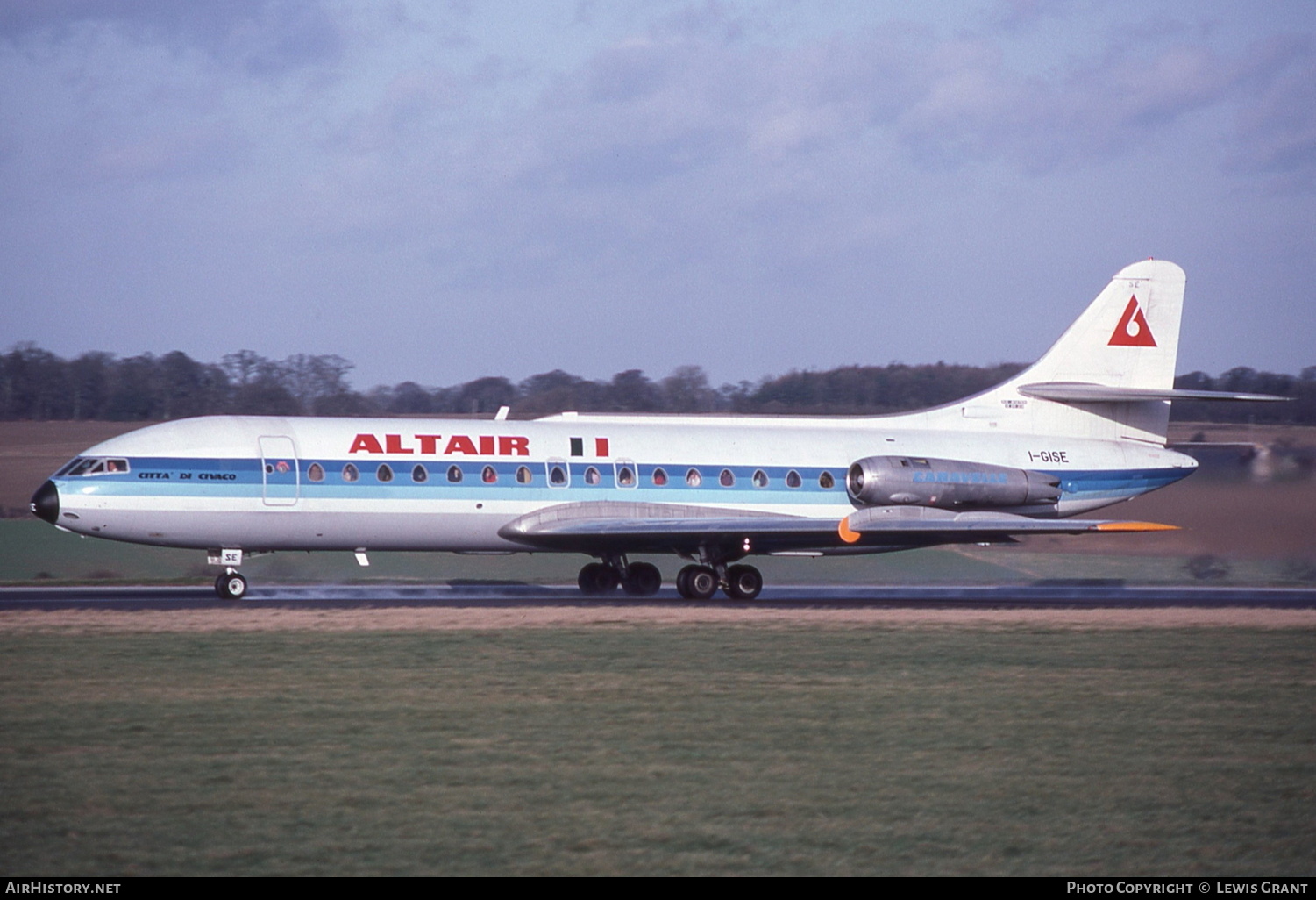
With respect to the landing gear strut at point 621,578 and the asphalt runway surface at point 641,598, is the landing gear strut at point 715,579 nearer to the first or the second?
the asphalt runway surface at point 641,598

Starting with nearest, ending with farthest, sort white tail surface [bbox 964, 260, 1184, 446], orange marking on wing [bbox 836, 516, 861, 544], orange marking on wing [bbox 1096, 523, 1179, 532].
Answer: orange marking on wing [bbox 1096, 523, 1179, 532] < orange marking on wing [bbox 836, 516, 861, 544] < white tail surface [bbox 964, 260, 1184, 446]

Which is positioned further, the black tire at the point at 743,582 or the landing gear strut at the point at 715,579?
the black tire at the point at 743,582

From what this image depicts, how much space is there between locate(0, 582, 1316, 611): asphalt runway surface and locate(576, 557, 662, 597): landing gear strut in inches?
9.8

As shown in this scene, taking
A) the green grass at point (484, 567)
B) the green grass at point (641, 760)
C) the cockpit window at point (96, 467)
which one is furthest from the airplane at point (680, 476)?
the green grass at point (641, 760)

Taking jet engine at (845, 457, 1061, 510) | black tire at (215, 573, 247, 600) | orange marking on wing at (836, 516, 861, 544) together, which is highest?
jet engine at (845, 457, 1061, 510)

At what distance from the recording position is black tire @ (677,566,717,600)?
27531 mm

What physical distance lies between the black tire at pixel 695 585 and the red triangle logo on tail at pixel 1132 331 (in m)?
11.6

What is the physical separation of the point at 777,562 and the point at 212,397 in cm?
2631

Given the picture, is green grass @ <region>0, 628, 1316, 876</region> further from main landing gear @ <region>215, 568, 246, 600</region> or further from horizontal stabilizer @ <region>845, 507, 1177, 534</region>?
horizontal stabilizer @ <region>845, 507, 1177, 534</region>

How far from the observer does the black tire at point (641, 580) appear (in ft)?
95.0

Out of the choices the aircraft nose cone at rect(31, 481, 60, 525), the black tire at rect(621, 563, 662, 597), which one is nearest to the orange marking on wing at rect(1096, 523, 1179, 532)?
the black tire at rect(621, 563, 662, 597)

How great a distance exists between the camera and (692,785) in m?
10.1

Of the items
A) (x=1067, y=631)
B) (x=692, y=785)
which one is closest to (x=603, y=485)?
(x=1067, y=631)
